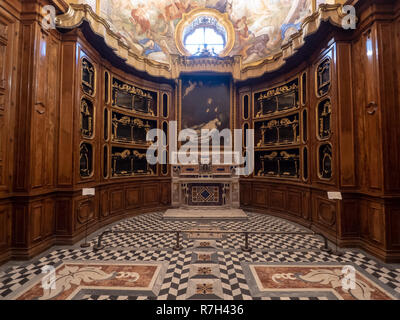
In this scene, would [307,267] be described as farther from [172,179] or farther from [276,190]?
[172,179]

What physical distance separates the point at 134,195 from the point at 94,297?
513cm

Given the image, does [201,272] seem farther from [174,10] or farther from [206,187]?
[174,10]

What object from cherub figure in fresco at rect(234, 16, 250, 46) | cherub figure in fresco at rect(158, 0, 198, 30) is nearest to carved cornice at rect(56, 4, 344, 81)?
cherub figure in fresco at rect(234, 16, 250, 46)

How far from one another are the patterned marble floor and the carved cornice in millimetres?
5456

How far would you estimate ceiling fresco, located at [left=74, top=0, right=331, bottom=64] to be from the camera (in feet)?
27.0

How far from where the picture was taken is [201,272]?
3797 millimetres

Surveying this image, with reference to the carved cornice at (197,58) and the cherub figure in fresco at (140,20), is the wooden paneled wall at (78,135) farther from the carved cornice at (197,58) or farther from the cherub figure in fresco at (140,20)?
the cherub figure in fresco at (140,20)

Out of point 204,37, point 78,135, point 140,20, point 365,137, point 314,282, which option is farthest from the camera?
point 204,37

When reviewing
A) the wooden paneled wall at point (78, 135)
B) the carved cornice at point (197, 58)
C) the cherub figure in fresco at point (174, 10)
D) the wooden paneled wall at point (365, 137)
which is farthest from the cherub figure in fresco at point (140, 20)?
the wooden paneled wall at point (365, 137)

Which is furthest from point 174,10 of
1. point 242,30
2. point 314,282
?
point 314,282

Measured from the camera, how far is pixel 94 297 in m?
3.03

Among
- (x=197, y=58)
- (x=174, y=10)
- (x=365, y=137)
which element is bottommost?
(x=365, y=137)

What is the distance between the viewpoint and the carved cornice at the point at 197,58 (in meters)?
5.02

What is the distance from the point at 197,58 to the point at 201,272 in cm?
823
